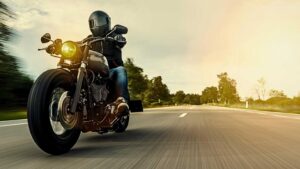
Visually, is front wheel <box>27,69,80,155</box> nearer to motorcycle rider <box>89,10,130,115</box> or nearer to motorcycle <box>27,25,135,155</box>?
motorcycle <box>27,25,135,155</box>

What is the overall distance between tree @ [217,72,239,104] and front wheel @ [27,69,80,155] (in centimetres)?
11964

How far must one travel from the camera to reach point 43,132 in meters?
4.21

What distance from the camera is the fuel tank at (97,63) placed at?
5168 millimetres

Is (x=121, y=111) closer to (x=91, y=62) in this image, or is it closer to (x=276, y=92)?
(x=91, y=62)

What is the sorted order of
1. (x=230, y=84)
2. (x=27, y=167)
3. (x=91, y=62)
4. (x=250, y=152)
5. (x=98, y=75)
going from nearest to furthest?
1. (x=27, y=167)
2. (x=250, y=152)
3. (x=91, y=62)
4. (x=98, y=75)
5. (x=230, y=84)

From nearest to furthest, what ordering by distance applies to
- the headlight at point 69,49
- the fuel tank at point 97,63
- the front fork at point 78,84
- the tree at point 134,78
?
the front fork at point 78,84, the headlight at point 69,49, the fuel tank at point 97,63, the tree at point 134,78

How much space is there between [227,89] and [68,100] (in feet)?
422

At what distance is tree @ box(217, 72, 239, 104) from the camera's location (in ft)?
417

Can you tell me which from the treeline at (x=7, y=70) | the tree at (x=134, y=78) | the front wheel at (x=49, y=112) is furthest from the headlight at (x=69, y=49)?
the tree at (x=134, y=78)

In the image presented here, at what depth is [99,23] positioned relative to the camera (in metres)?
6.35

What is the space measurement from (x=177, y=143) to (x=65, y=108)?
184 centimetres

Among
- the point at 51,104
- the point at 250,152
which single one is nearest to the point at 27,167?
the point at 51,104

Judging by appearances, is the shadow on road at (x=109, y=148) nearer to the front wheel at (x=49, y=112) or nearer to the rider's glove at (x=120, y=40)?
the front wheel at (x=49, y=112)

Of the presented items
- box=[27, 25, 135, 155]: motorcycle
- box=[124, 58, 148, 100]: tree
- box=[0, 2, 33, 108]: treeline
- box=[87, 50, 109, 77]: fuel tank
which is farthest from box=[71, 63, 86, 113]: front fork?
box=[124, 58, 148, 100]: tree
